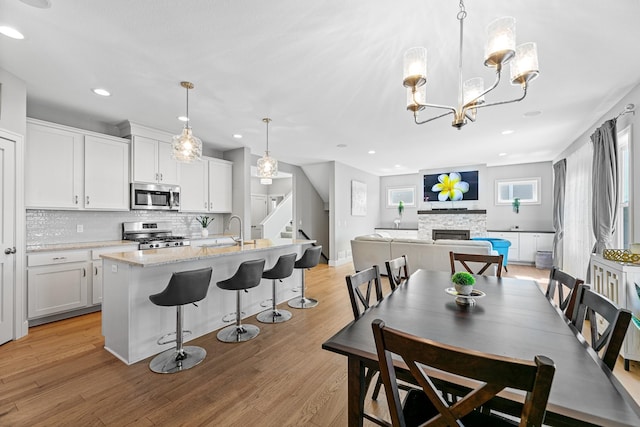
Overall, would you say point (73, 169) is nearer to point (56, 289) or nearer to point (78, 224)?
point (78, 224)

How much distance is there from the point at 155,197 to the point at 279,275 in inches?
106

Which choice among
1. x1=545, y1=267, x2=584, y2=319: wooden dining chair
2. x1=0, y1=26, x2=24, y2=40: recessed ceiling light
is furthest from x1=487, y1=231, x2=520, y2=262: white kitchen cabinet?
x1=0, y1=26, x2=24, y2=40: recessed ceiling light

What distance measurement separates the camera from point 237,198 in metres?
5.68

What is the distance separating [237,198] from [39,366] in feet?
12.3

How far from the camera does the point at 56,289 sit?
3.32 m

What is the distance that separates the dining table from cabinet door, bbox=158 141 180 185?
4237mm

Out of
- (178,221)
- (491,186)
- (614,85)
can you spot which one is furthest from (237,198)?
(491,186)

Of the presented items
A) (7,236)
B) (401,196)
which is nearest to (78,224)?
(7,236)

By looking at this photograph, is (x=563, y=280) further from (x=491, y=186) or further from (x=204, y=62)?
(x=491, y=186)

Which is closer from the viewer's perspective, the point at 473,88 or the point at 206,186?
the point at 473,88

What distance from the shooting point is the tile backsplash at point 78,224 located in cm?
361

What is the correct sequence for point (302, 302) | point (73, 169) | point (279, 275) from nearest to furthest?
1. point (279, 275)
2. point (73, 169)
3. point (302, 302)

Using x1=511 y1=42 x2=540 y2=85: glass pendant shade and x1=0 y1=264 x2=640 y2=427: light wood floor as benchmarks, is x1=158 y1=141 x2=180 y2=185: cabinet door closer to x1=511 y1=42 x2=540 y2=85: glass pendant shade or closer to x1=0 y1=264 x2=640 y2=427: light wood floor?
x1=0 y1=264 x2=640 y2=427: light wood floor

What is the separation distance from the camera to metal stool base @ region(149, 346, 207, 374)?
2324 millimetres
